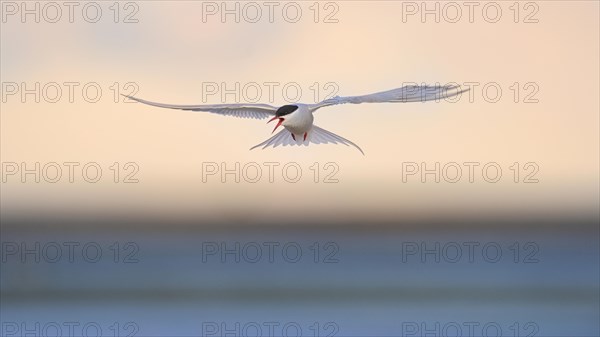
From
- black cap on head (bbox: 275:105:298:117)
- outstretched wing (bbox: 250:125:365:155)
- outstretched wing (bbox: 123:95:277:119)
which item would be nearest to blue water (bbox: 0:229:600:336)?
outstretched wing (bbox: 250:125:365:155)

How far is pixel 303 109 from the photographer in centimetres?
386

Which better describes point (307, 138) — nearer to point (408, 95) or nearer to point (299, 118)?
point (299, 118)

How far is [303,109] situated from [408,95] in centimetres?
51

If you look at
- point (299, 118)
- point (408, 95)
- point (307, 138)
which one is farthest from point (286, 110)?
point (408, 95)

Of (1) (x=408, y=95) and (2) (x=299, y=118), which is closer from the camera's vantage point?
(1) (x=408, y=95)

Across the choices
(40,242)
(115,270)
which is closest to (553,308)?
(115,270)

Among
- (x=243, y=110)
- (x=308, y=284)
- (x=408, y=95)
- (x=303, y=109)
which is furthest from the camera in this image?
(x=308, y=284)

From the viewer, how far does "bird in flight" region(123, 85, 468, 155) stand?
359 centimetres

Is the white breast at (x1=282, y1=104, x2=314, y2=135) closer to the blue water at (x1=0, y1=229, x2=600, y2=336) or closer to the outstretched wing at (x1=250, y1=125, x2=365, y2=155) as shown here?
the outstretched wing at (x1=250, y1=125, x2=365, y2=155)

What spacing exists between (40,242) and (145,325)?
4.81 m

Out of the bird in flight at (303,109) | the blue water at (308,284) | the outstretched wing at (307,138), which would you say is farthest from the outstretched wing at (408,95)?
the blue water at (308,284)

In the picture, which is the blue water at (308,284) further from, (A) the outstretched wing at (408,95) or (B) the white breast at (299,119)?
(A) the outstretched wing at (408,95)

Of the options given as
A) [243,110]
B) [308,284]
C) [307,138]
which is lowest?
[307,138]

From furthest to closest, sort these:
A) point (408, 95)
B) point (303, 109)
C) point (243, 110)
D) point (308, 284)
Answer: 1. point (308, 284)
2. point (243, 110)
3. point (303, 109)
4. point (408, 95)
